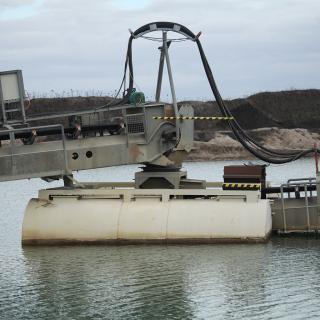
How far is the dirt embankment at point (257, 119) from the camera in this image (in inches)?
3009

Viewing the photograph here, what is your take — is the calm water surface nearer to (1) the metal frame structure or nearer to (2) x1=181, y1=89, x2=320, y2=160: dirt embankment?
(1) the metal frame structure

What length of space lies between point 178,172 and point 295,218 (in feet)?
11.6

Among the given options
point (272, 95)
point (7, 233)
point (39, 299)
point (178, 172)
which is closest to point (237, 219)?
point (178, 172)

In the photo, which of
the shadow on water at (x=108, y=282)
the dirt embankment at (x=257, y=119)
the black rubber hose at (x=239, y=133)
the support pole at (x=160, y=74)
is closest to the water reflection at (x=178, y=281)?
the shadow on water at (x=108, y=282)

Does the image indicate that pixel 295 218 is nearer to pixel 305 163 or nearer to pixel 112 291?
pixel 112 291

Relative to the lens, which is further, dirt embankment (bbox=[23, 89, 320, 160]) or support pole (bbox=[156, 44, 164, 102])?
dirt embankment (bbox=[23, 89, 320, 160])

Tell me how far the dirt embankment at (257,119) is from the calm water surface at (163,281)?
52.0m

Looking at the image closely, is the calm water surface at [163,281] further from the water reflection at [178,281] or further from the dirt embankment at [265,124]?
the dirt embankment at [265,124]

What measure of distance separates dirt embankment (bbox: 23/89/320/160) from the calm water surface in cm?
5202

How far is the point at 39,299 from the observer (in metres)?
18.0

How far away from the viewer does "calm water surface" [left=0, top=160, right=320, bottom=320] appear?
54.5ft

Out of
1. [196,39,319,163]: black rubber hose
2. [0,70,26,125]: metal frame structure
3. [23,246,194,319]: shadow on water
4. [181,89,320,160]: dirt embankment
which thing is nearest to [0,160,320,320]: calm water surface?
[23,246,194,319]: shadow on water

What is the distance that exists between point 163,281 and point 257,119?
2860 inches

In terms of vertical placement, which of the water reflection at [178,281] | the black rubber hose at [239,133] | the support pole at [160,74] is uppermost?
the support pole at [160,74]
